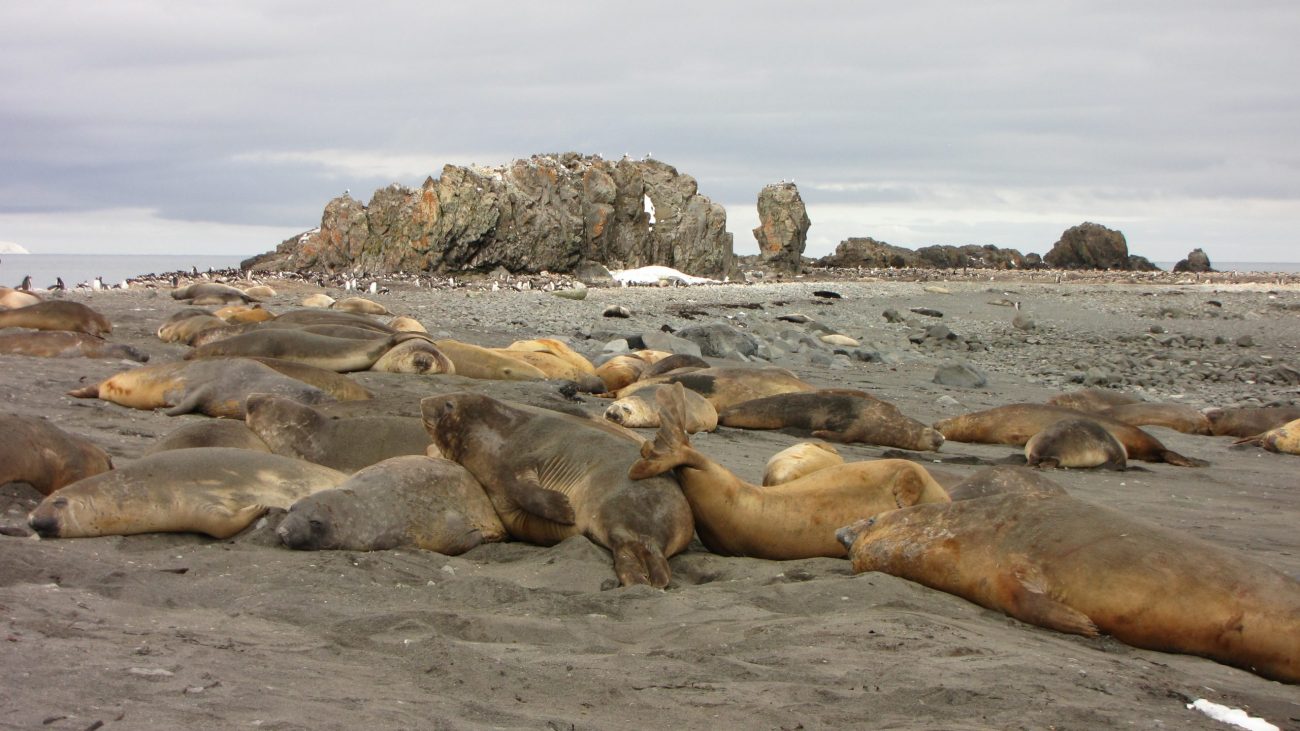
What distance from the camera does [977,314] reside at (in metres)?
25.7

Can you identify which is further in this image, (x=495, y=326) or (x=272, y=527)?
(x=495, y=326)

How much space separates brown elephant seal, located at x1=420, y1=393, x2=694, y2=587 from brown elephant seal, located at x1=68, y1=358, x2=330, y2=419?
2.16 m

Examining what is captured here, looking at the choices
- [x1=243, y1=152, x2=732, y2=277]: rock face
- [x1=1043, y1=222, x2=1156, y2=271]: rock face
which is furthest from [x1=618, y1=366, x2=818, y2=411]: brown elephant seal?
Answer: [x1=1043, y1=222, x2=1156, y2=271]: rock face

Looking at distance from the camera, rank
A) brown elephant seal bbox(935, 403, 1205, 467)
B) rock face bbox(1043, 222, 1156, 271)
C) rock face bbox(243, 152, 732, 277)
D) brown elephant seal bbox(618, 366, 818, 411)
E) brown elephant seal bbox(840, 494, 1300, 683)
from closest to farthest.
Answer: brown elephant seal bbox(840, 494, 1300, 683) < brown elephant seal bbox(935, 403, 1205, 467) < brown elephant seal bbox(618, 366, 818, 411) < rock face bbox(243, 152, 732, 277) < rock face bbox(1043, 222, 1156, 271)

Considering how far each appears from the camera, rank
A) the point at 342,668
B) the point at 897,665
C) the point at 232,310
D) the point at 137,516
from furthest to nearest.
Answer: the point at 232,310
the point at 137,516
the point at 897,665
the point at 342,668

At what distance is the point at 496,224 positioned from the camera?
28469mm

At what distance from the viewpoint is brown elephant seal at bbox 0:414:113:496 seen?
17.8 feet

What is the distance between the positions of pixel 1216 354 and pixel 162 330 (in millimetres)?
15235

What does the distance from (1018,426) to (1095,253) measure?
58390 millimetres

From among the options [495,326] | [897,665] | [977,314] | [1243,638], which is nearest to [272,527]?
[897,665]

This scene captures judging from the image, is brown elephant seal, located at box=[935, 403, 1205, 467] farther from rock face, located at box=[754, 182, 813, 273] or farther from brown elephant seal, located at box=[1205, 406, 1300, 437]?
rock face, located at box=[754, 182, 813, 273]

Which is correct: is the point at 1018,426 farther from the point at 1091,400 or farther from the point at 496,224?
the point at 496,224

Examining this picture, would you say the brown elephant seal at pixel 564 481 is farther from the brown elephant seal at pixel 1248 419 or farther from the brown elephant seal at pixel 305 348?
the brown elephant seal at pixel 1248 419

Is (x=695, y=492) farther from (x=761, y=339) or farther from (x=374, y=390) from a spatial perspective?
(x=761, y=339)
